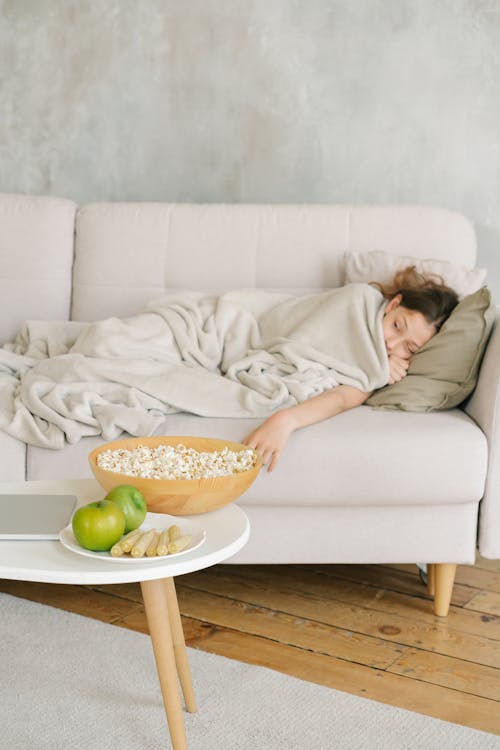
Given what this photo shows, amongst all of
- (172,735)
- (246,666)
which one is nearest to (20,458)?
(246,666)

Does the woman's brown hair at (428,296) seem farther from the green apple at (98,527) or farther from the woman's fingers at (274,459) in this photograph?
the green apple at (98,527)

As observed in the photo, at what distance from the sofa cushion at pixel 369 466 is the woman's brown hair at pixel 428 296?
36cm

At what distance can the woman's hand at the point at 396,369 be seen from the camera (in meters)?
2.32

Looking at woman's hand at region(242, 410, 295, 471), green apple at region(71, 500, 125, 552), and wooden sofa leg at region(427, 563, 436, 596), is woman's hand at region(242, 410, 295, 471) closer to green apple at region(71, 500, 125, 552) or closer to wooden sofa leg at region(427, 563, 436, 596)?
wooden sofa leg at region(427, 563, 436, 596)

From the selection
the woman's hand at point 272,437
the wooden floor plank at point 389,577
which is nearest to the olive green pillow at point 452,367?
the woman's hand at point 272,437

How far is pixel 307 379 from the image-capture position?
89.6 inches

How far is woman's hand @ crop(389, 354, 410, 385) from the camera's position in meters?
2.32

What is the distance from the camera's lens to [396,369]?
232 cm

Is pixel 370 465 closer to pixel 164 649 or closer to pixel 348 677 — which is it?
pixel 348 677

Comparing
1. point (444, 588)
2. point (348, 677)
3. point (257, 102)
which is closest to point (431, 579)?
point (444, 588)

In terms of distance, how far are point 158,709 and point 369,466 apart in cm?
Result: 70

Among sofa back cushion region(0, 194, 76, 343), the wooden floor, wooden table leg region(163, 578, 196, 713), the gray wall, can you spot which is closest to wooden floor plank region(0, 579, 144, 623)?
the wooden floor

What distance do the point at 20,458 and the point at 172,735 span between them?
869mm

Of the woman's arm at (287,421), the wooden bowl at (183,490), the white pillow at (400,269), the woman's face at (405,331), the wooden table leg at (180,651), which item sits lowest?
the wooden table leg at (180,651)
